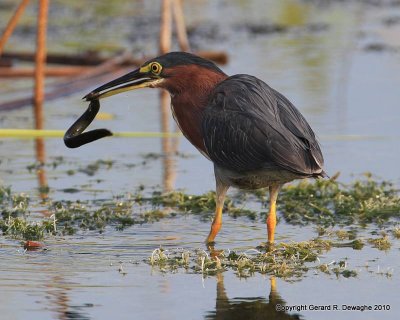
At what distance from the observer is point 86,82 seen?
44.1 feet

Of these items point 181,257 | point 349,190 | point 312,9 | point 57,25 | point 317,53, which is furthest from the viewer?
point 312,9

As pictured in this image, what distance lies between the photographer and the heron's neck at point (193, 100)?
7512mm

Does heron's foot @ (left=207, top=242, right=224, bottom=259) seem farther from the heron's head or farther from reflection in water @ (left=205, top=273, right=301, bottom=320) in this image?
the heron's head

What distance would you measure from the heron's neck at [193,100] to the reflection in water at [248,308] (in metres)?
1.54

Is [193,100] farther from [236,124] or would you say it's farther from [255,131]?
[255,131]

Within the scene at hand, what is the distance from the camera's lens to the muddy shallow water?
612cm

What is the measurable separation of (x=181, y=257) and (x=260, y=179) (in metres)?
0.73

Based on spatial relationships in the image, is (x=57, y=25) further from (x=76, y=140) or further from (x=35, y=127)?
(x=76, y=140)

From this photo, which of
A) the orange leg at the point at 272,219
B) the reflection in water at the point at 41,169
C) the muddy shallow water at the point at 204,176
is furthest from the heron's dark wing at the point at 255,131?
the reflection in water at the point at 41,169

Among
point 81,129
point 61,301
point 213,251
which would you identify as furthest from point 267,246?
point 61,301

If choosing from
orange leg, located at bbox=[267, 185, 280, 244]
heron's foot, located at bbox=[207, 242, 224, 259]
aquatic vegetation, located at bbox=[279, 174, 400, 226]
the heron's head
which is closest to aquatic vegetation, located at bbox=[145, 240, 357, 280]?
heron's foot, located at bbox=[207, 242, 224, 259]

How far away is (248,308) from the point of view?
600cm

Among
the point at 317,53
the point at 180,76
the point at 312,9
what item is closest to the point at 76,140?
the point at 180,76

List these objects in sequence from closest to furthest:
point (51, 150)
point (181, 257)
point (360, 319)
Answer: point (360, 319) → point (181, 257) → point (51, 150)
